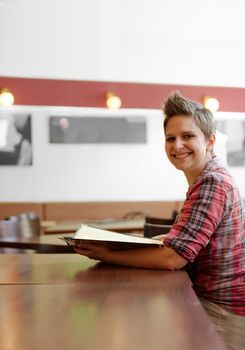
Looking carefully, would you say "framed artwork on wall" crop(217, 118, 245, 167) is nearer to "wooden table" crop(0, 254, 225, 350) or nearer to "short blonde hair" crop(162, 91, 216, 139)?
"short blonde hair" crop(162, 91, 216, 139)

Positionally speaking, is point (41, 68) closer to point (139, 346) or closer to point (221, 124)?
point (221, 124)

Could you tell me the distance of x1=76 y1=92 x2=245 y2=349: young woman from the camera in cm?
127

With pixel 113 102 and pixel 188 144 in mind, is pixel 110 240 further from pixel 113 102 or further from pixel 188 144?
pixel 113 102

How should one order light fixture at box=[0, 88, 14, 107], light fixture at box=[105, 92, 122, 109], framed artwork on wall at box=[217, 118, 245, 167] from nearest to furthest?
light fixture at box=[0, 88, 14, 107], light fixture at box=[105, 92, 122, 109], framed artwork on wall at box=[217, 118, 245, 167]

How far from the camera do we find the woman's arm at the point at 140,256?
4.20 feet

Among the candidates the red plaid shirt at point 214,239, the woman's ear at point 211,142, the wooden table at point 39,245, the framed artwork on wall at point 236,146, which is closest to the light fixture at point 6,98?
the wooden table at point 39,245

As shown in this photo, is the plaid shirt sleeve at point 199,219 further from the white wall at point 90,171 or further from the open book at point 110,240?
the white wall at point 90,171

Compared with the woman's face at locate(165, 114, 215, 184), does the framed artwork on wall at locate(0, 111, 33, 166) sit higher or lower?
higher

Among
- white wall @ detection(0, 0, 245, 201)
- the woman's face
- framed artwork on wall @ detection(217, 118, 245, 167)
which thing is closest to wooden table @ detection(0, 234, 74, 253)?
the woman's face

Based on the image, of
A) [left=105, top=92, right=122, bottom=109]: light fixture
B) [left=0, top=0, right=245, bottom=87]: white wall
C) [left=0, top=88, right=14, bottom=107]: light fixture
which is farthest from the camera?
[left=0, top=0, right=245, bottom=87]: white wall

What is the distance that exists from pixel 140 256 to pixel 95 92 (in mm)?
3816

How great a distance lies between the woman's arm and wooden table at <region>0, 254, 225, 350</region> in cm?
3

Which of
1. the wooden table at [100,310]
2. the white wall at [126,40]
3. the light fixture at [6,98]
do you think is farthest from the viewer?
the white wall at [126,40]

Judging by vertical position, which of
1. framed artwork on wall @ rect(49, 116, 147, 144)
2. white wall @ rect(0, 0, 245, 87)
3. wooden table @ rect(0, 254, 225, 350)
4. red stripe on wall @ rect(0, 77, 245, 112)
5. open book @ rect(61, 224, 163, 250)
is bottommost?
wooden table @ rect(0, 254, 225, 350)
